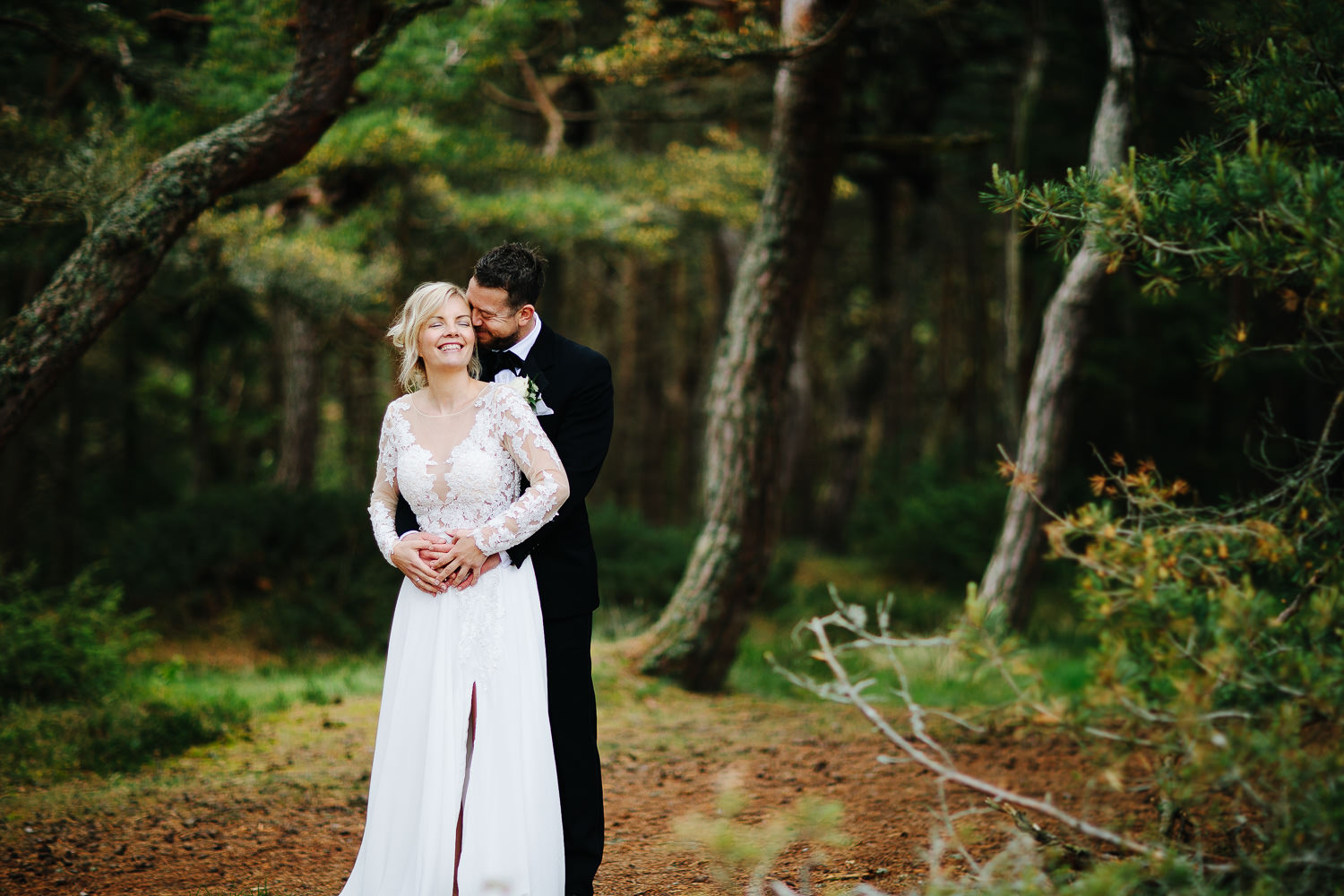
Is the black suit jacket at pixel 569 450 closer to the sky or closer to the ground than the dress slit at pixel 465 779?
closer to the sky

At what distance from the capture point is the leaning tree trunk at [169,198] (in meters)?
4.48

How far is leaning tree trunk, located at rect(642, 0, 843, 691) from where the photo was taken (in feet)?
24.1

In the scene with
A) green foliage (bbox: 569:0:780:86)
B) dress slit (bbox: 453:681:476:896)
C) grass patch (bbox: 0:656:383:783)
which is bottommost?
grass patch (bbox: 0:656:383:783)

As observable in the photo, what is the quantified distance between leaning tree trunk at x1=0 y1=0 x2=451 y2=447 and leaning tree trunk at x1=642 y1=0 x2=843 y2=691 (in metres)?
3.01

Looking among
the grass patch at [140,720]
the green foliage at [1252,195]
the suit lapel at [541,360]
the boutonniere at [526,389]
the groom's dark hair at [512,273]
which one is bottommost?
the grass patch at [140,720]

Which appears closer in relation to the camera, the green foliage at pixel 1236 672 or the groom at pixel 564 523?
the green foliage at pixel 1236 672

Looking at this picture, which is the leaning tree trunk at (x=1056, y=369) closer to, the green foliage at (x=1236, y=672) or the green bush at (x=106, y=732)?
the green foliage at (x=1236, y=672)

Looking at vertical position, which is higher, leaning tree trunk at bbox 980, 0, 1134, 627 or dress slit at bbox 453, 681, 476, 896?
leaning tree trunk at bbox 980, 0, 1134, 627

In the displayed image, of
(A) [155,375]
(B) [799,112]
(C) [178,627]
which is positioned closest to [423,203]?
(C) [178,627]

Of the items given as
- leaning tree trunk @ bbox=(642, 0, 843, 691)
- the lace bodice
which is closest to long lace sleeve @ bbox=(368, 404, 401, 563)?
the lace bodice

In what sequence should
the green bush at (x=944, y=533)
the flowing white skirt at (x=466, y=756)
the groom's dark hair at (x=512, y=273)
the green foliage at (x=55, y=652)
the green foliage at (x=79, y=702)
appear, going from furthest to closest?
1. the green bush at (x=944, y=533)
2. the green foliage at (x=55, y=652)
3. the green foliage at (x=79, y=702)
4. the groom's dark hair at (x=512, y=273)
5. the flowing white skirt at (x=466, y=756)

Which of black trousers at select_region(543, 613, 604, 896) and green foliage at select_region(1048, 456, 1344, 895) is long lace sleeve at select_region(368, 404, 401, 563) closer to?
black trousers at select_region(543, 613, 604, 896)

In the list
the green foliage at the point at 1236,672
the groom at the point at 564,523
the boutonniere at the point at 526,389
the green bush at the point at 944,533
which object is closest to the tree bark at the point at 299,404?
the green bush at the point at 944,533

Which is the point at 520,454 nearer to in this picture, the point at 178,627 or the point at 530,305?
the point at 530,305
